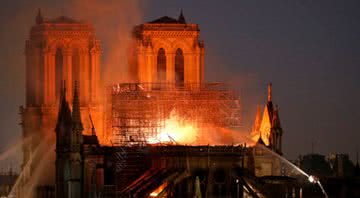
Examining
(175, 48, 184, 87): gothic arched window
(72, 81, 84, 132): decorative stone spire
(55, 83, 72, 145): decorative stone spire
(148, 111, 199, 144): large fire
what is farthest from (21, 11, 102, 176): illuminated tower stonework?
(72, 81, 84, 132): decorative stone spire

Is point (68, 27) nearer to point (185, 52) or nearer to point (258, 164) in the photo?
point (185, 52)

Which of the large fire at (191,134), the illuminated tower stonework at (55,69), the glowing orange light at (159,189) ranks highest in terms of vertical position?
the illuminated tower stonework at (55,69)

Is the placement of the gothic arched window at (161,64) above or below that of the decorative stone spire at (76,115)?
above

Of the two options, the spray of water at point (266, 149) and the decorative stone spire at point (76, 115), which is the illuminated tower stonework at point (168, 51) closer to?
the spray of water at point (266, 149)

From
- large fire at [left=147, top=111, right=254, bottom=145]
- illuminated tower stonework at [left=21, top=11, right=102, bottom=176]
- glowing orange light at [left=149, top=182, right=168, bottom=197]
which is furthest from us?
illuminated tower stonework at [left=21, top=11, right=102, bottom=176]

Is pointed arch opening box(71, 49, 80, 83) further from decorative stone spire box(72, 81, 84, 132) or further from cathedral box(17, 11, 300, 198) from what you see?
decorative stone spire box(72, 81, 84, 132)

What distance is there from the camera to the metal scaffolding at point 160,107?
93.5 metres

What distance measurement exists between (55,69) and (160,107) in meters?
7.43

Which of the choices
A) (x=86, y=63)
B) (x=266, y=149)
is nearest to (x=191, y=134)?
(x=266, y=149)

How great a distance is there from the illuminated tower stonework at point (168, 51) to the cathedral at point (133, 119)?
6 cm

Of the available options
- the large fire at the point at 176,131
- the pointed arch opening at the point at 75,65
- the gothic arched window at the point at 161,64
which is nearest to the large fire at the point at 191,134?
the large fire at the point at 176,131

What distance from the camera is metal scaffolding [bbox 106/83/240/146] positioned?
307ft

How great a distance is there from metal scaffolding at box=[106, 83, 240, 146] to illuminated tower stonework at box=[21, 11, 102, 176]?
85.5 inches

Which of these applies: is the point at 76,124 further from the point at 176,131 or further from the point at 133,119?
the point at 176,131
